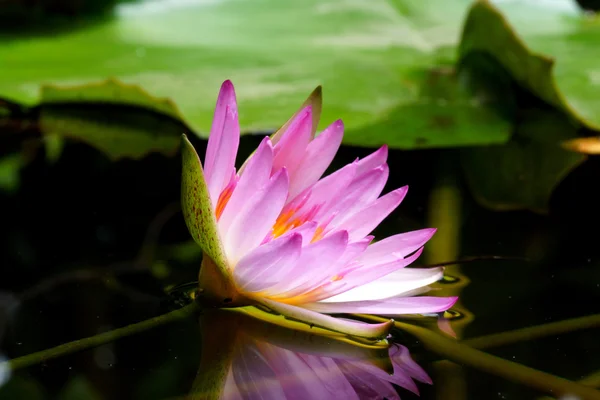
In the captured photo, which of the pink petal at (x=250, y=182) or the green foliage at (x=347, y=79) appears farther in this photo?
the green foliage at (x=347, y=79)

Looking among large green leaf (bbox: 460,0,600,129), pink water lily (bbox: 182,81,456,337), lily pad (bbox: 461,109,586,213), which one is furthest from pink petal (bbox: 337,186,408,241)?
large green leaf (bbox: 460,0,600,129)

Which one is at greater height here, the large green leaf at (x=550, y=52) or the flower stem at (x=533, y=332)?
the large green leaf at (x=550, y=52)

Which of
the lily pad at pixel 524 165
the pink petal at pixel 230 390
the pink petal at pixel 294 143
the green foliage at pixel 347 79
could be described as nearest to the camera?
the pink petal at pixel 230 390

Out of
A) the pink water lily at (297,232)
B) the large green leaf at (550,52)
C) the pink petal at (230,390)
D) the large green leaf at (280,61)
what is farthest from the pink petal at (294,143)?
the large green leaf at (550,52)

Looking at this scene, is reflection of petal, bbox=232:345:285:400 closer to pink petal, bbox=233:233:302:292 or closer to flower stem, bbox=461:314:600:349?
pink petal, bbox=233:233:302:292

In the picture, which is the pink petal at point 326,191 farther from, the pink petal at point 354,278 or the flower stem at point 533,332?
the flower stem at point 533,332

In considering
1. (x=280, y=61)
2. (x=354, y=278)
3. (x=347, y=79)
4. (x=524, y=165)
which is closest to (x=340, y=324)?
(x=354, y=278)
